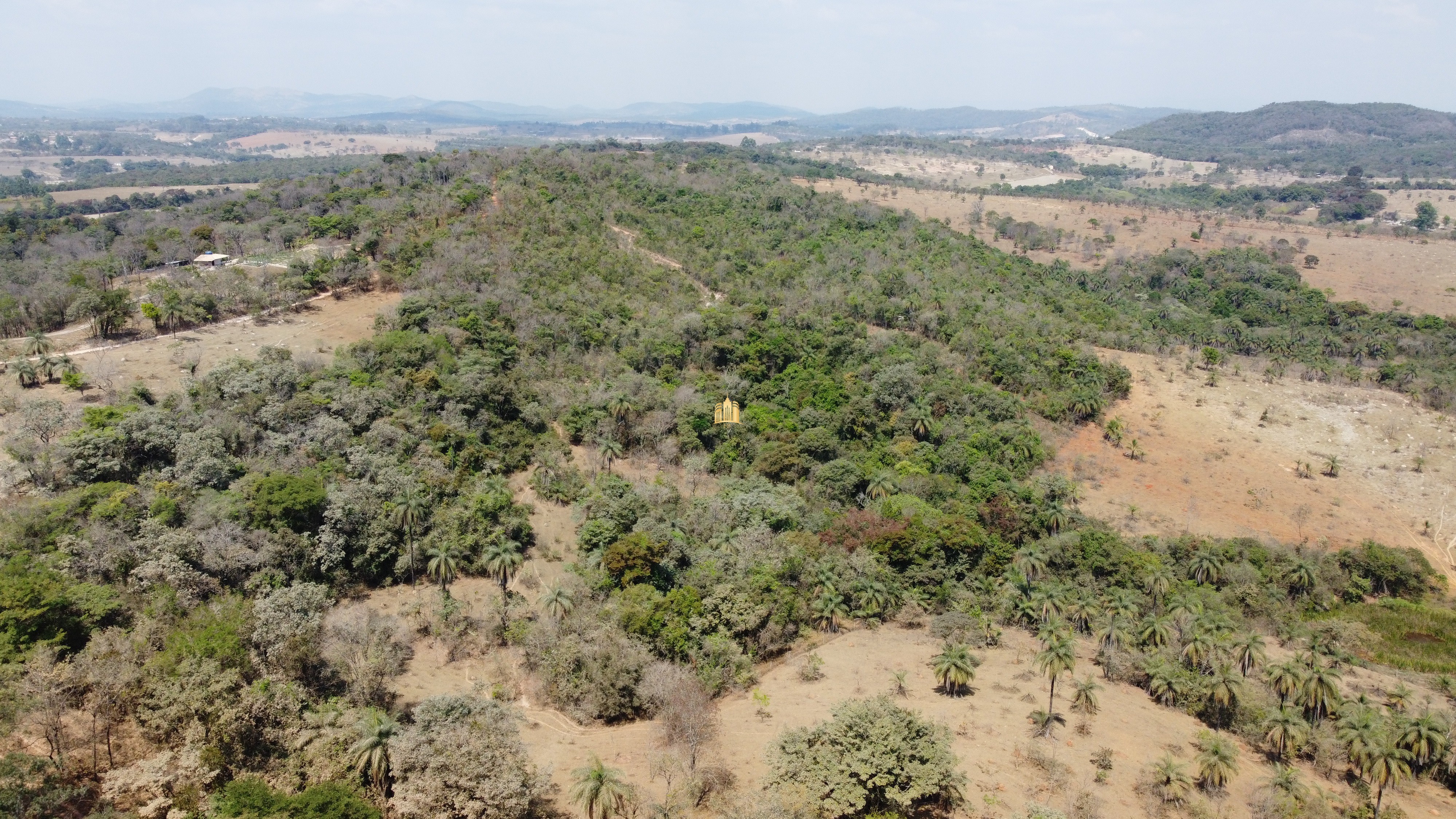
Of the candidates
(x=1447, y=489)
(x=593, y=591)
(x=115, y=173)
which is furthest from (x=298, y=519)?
(x=115, y=173)

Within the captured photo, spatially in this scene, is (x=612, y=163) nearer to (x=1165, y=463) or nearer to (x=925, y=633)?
(x=1165, y=463)

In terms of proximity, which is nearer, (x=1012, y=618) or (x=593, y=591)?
(x=593, y=591)

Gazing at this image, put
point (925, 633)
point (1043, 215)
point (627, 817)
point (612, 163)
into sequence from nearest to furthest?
1. point (627, 817)
2. point (925, 633)
3. point (612, 163)
4. point (1043, 215)

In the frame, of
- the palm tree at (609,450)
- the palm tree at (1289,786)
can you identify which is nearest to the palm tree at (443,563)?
the palm tree at (609,450)

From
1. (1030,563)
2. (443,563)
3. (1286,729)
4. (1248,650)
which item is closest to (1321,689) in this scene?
(1286,729)

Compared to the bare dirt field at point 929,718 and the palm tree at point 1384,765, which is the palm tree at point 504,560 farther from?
the palm tree at point 1384,765

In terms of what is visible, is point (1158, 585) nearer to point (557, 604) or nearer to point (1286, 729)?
point (1286, 729)

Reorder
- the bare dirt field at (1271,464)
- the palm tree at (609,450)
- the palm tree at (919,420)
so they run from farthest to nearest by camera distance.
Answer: the palm tree at (919,420) < the bare dirt field at (1271,464) < the palm tree at (609,450)

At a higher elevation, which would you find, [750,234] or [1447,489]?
[750,234]
